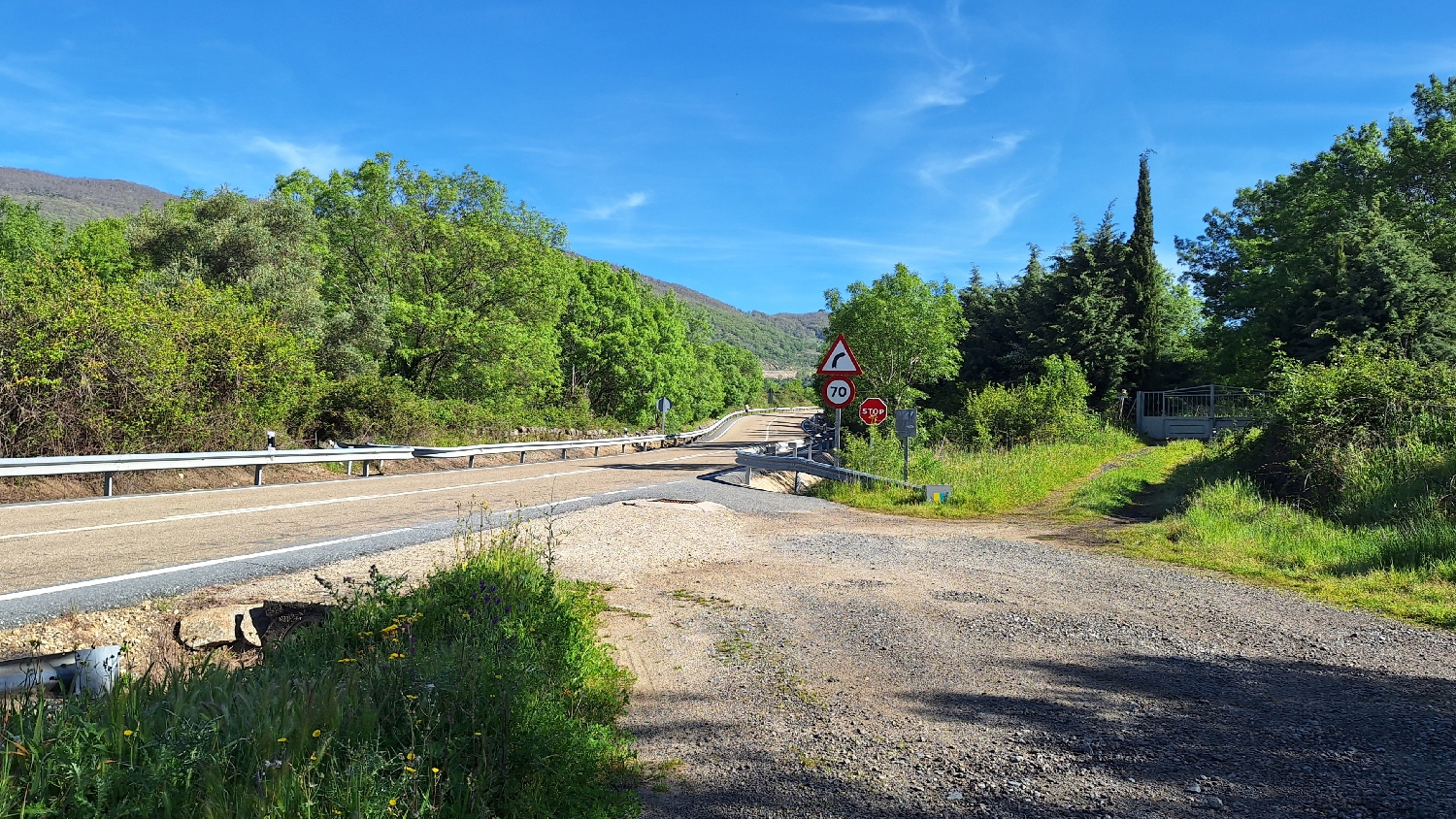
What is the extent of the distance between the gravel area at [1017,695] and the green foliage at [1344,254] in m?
20.4

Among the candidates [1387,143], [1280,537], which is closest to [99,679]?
[1280,537]

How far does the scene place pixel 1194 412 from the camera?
3497 cm

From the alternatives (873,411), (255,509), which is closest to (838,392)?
(873,411)

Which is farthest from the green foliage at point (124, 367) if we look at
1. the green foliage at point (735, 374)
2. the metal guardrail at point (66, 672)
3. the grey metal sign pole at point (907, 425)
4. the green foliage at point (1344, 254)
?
the green foliage at point (735, 374)

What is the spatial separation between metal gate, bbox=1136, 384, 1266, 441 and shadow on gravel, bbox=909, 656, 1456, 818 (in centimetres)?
3020

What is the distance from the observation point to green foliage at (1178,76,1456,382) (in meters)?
27.8

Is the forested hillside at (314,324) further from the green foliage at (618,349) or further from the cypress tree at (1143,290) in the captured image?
the cypress tree at (1143,290)

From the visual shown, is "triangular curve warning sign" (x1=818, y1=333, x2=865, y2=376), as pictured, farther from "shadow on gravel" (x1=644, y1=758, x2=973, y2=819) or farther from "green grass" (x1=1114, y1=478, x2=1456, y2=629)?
"shadow on gravel" (x1=644, y1=758, x2=973, y2=819)

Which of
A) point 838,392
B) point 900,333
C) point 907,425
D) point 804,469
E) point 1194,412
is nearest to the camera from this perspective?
point 907,425

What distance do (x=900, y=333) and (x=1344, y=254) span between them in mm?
18068

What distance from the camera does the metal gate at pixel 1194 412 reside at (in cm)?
3247

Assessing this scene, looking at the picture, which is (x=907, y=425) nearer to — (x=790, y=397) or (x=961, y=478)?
(x=961, y=478)

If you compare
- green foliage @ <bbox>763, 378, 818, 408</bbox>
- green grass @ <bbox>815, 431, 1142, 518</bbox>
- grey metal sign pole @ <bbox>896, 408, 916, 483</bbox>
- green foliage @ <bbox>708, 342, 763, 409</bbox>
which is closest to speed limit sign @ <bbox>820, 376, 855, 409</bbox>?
grey metal sign pole @ <bbox>896, 408, 916, 483</bbox>

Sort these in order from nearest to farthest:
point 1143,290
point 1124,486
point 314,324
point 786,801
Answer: point 786,801 → point 1124,486 → point 314,324 → point 1143,290
